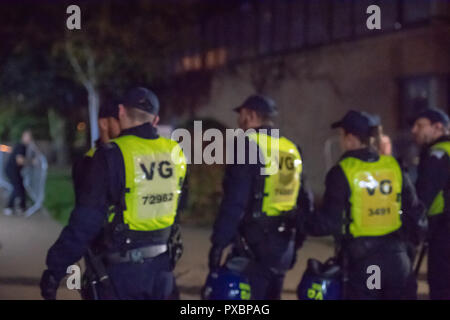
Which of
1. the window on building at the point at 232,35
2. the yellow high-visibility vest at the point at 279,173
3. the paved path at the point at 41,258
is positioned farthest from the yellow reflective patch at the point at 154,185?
the window on building at the point at 232,35

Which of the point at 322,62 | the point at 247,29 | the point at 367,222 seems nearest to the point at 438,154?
the point at 367,222

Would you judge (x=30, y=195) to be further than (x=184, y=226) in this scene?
Yes

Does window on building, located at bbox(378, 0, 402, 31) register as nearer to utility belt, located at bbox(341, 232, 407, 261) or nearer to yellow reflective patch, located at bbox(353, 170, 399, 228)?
yellow reflective patch, located at bbox(353, 170, 399, 228)

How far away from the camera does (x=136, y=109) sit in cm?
352

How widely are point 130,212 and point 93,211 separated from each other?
249mm

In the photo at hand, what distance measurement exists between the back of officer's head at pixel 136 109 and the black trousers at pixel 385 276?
172 centimetres

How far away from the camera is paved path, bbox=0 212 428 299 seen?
20.3 feet

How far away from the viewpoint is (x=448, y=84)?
14.2 metres

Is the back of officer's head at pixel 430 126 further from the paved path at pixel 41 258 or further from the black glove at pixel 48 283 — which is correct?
the black glove at pixel 48 283

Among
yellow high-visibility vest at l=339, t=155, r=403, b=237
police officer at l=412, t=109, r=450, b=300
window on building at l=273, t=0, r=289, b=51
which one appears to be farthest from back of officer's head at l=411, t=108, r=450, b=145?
window on building at l=273, t=0, r=289, b=51

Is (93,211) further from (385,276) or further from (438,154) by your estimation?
(438,154)

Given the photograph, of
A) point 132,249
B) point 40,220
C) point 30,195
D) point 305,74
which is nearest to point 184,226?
point 40,220
